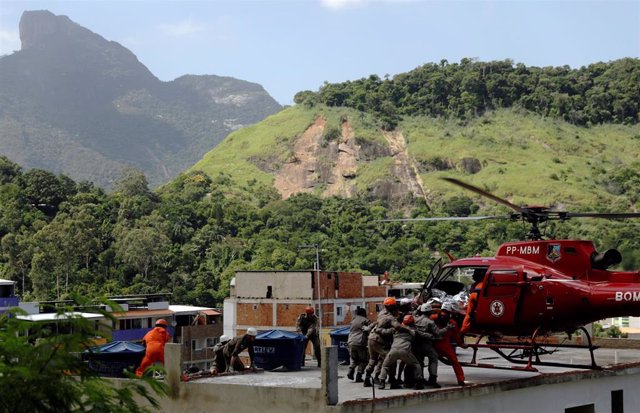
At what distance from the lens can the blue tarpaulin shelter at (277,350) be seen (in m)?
18.9

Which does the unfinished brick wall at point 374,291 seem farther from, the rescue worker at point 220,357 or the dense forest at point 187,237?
the rescue worker at point 220,357

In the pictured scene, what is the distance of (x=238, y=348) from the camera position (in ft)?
62.4

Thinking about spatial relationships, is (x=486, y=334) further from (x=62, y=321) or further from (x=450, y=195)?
(x=450, y=195)

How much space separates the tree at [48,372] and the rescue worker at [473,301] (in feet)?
29.6

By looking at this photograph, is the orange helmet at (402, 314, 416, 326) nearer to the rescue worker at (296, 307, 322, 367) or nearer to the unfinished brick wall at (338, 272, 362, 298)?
the rescue worker at (296, 307, 322, 367)

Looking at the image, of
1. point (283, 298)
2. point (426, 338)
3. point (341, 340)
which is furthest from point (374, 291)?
point (426, 338)

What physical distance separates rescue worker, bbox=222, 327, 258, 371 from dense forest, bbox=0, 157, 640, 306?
72499mm

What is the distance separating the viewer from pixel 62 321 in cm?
1068

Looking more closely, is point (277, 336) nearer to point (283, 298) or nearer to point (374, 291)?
point (283, 298)

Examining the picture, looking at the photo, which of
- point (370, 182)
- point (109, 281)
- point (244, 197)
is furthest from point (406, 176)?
point (109, 281)

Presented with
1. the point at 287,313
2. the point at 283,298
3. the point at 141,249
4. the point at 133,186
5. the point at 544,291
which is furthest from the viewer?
the point at 133,186

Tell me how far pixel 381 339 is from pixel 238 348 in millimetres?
3861

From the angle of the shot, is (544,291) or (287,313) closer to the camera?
(544,291)

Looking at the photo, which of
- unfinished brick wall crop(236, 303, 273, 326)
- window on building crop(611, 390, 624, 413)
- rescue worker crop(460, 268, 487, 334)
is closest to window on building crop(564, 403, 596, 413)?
window on building crop(611, 390, 624, 413)
